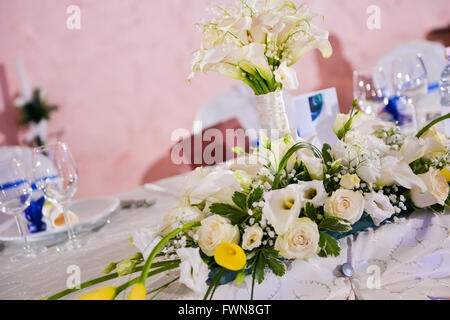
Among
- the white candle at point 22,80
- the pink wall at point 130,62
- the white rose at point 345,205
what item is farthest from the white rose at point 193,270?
the white candle at point 22,80

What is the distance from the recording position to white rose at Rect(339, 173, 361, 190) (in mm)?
608

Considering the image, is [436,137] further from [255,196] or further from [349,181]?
[255,196]

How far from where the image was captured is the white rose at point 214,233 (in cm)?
59

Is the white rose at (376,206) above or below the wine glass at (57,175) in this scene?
below

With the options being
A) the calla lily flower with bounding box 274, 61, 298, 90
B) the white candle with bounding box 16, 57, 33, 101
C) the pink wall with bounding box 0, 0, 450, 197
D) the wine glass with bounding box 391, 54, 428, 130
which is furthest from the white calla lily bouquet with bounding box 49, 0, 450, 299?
the white candle with bounding box 16, 57, 33, 101

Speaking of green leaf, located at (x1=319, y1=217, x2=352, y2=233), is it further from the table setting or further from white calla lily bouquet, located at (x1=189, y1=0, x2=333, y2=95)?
white calla lily bouquet, located at (x1=189, y1=0, x2=333, y2=95)

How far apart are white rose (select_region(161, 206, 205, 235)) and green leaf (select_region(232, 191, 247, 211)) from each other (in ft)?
0.24

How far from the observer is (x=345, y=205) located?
23.7 inches

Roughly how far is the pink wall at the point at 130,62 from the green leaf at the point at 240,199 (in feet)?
9.68

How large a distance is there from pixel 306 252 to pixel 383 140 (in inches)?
11.4

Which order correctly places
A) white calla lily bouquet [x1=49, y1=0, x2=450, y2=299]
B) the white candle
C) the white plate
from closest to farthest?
1. white calla lily bouquet [x1=49, y1=0, x2=450, y2=299]
2. the white plate
3. the white candle

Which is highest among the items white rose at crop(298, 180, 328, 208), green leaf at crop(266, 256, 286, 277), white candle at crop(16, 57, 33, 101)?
white candle at crop(16, 57, 33, 101)

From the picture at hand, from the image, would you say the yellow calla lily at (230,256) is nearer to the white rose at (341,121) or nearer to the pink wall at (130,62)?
the white rose at (341,121)
